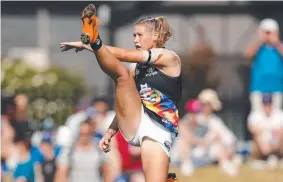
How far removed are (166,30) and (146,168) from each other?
98 centimetres

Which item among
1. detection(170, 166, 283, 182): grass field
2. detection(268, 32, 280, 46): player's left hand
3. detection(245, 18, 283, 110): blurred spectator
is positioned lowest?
detection(170, 166, 283, 182): grass field

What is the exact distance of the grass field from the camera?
1230 cm

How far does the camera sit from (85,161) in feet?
31.9

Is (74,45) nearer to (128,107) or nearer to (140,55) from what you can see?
(140,55)

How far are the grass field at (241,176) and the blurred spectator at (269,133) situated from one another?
382 millimetres

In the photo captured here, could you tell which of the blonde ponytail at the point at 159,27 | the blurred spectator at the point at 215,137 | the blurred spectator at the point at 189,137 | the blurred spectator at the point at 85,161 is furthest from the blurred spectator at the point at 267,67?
the blonde ponytail at the point at 159,27

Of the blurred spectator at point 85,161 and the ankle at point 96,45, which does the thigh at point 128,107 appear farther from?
the blurred spectator at point 85,161

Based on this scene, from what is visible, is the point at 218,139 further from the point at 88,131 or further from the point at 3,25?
the point at 3,25

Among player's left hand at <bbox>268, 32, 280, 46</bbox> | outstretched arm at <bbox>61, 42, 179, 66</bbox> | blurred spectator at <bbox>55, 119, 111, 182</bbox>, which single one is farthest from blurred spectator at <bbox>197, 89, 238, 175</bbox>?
outstretched arm at <bbox>61, 42, 179, 66</bbox>

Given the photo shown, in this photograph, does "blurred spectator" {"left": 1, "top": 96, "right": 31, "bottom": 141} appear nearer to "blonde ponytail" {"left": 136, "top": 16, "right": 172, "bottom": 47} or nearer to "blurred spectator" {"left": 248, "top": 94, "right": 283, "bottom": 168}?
"blurred spectator" {"left": 248, "top": 94, "right": 283, "bottom": 168}

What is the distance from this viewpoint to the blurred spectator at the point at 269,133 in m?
13.2

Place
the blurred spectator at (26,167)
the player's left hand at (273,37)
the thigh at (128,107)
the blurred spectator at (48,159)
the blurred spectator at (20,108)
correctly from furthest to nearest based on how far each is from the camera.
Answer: the player's left hand at (273,37) → the blurred spectator at (20,108) → the blurred spectator at (48,159) → the blurred spectator at (26,167) → the thigh at (128,107)

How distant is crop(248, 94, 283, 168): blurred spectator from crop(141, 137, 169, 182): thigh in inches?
262

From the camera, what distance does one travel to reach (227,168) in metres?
13.0
